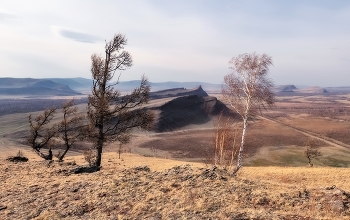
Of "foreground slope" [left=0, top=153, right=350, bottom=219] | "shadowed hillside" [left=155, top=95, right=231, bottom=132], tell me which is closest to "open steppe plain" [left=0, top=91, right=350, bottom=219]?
"foreground slope" [left=0, top=153, right=350, bottom=219]

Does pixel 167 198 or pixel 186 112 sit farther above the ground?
pixel 167 198

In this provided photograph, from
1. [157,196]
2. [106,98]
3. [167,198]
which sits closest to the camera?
[167,198]

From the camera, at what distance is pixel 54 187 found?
12.7m

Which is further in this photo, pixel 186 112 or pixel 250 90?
pixel 186 112

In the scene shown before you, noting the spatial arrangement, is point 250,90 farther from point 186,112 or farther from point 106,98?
point 186,112

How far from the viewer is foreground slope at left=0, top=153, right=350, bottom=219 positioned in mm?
8938

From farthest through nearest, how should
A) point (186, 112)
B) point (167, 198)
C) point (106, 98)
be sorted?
point (186, 112), point (106, 98), point (167, 198)

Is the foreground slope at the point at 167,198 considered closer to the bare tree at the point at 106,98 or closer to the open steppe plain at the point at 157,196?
the open steppe plain at the point at 157,196

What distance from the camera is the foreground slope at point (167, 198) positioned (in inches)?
352

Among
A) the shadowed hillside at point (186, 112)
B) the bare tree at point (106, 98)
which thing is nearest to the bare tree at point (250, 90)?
the bare tree at point (106, 98)

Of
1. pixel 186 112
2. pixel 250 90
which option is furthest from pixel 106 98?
pixel 186 112

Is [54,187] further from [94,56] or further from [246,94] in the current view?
[246,94]

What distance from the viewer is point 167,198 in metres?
10.2

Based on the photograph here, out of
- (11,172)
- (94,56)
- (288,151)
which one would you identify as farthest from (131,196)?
(288,151)
